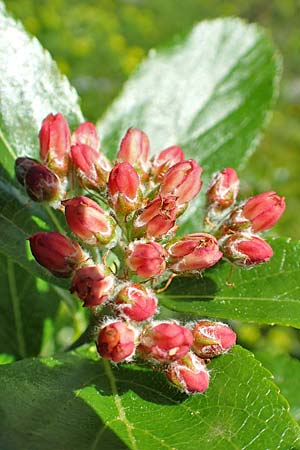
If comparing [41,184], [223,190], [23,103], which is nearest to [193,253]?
[223,190]

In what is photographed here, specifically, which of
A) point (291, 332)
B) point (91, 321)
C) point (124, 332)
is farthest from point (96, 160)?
point (291, 332)

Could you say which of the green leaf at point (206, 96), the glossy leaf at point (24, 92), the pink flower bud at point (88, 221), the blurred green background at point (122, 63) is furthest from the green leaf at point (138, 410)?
the blurred green background at point (122, 63)

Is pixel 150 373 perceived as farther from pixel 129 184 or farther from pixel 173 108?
pixel 173 108

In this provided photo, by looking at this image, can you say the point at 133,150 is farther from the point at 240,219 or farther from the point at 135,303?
the point at 135,303

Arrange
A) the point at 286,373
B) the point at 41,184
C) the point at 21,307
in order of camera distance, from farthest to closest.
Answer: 1. the point at 286,373
2. the point at 21,307
3. the point at 41,184

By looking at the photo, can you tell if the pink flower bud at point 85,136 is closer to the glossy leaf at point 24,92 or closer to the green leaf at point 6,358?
the glossy leaf at point 24,92
